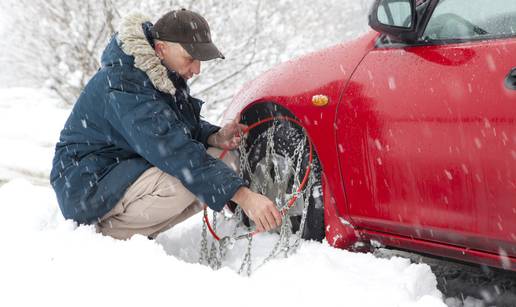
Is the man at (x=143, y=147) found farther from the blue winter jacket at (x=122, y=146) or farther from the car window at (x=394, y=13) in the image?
the car window at (x=394, y=13)

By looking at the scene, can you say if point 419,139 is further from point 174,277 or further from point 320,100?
point 174,277

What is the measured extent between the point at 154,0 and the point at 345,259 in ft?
25.2

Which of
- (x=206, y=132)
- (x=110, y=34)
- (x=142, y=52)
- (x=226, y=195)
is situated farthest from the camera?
(x=110, y=34)

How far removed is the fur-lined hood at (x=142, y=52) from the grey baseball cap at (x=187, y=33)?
10cm

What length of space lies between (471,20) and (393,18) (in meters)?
0.37

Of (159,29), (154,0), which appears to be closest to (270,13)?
(154,0)

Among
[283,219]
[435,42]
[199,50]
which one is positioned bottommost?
[283,219]

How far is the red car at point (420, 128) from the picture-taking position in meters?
1.85

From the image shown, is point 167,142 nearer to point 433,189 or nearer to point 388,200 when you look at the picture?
point 388,200

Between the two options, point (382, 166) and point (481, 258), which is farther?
point (382, 166)

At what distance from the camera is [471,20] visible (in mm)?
2139

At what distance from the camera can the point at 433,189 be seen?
2.04 metres

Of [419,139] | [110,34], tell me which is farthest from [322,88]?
[110,34]

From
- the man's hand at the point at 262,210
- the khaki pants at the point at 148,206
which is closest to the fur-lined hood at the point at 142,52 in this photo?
the khaki pants at the point at 148,206
